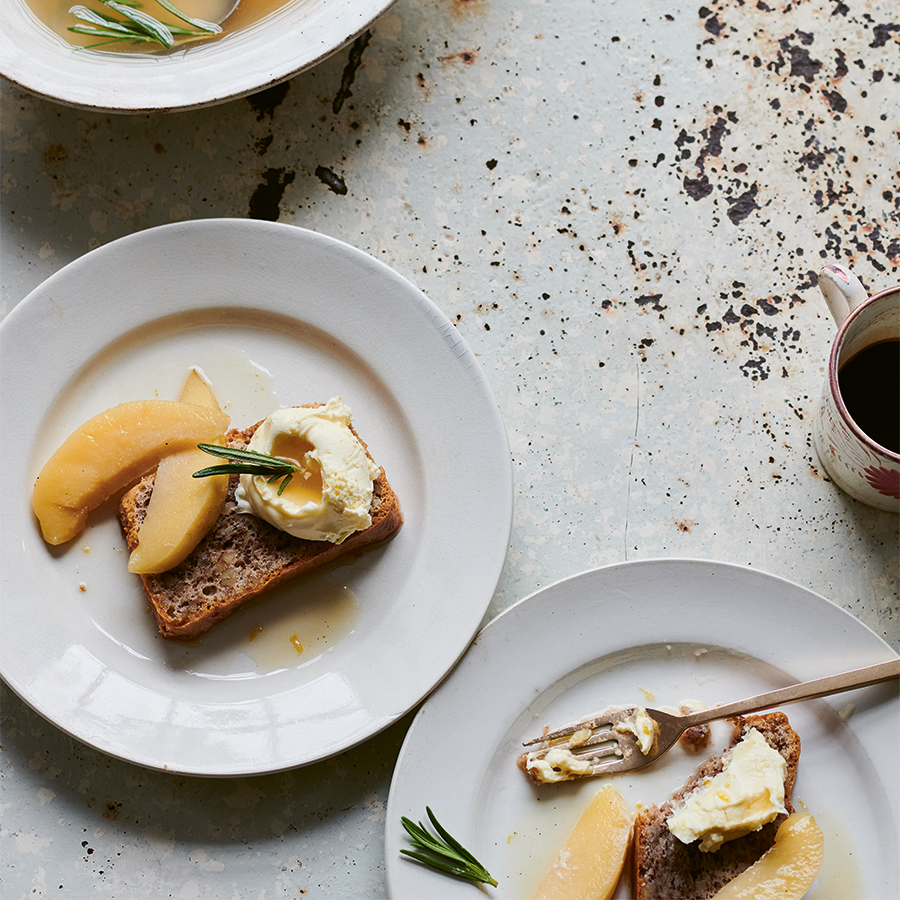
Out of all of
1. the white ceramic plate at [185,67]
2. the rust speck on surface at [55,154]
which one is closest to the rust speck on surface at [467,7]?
the white ceramic plate at [185,67]

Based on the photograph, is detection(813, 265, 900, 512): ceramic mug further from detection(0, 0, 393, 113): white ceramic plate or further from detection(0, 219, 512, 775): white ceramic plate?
detection(0, 0, 393, 113): white ceramic plate

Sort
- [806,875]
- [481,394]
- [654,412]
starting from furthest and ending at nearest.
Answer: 1. [654,412]
2. [481,394]
3. [806,875]

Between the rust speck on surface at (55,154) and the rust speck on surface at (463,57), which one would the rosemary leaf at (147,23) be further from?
the rust speck on surface at (463,57)

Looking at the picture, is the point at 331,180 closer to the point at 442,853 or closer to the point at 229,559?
the point at 229,559

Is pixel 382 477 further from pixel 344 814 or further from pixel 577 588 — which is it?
pixel 344 814

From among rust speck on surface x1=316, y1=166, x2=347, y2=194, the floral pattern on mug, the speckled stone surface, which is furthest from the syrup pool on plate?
the floral pattern on mug

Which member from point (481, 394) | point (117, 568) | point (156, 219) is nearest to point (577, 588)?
point (481, 394)

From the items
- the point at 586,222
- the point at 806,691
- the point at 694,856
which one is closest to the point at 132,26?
the point at 586,222
